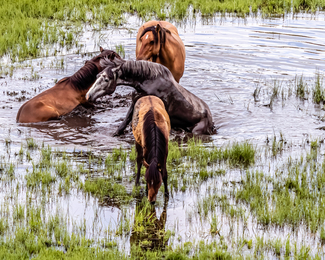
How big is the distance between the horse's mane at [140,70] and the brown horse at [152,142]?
1.59 metres

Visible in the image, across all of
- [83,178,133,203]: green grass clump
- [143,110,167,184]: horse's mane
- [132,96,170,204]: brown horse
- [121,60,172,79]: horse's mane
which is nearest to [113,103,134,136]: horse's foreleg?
[121,60,172,79]: horse's mane

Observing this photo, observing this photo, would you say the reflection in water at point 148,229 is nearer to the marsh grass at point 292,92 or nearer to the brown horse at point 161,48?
the brown horse at point 161,48

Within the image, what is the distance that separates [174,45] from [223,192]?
4.79 m

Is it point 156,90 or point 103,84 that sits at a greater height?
point 103,84

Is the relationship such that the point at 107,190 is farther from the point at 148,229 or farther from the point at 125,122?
the point at 125,122

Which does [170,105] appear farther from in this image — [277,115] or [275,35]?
[275,35]

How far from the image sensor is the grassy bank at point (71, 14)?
41.5 ft

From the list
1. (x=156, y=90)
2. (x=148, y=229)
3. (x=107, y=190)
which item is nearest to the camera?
(x=148, y=229)

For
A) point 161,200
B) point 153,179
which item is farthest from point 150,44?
point 153,179

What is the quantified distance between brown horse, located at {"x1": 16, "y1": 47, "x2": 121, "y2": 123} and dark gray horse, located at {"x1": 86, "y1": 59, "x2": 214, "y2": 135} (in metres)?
0.53

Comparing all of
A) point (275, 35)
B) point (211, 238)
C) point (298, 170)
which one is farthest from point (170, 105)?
point (275, 35)

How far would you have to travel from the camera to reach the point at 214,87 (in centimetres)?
1057

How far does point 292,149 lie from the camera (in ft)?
23.3

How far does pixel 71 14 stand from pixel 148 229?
12423 mm
